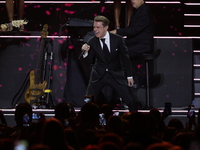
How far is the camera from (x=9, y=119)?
6.71 meters

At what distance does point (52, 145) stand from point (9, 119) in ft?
14.1

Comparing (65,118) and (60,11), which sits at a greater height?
(60,11)

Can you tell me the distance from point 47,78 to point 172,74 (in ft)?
7.01

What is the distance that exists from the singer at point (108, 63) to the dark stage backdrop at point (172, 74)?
44.5 inches

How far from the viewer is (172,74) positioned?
771 centimetres

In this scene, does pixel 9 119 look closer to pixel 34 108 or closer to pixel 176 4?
pixel 34 108

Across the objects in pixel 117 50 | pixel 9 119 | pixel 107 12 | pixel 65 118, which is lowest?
pixel 9 119

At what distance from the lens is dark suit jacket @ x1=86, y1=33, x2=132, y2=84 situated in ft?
21.5

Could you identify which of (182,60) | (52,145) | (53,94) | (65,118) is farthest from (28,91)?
(52,145)

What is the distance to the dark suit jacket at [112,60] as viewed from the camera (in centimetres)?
655

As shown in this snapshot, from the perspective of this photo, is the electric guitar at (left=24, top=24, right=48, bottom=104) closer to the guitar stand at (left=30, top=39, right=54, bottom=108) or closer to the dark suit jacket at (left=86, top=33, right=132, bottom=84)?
the guitar stand at (left=30, top=39, right=54, bottom=108)

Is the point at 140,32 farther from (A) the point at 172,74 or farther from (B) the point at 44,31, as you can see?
(B) the point at 44,31

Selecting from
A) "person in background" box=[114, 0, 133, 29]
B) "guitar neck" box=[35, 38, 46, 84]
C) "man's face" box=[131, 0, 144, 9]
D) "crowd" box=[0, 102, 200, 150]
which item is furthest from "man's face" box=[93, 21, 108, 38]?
"crowd" box=[0, 102, 200, 150]

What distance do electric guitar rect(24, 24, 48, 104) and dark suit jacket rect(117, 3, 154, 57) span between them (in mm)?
1397
